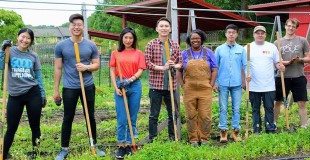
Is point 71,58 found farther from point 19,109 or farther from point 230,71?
point 230,71

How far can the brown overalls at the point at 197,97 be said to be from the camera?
4910 millimetres

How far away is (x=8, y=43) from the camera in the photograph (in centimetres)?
425

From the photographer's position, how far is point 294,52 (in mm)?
5594

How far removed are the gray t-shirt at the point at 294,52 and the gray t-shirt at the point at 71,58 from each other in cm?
306

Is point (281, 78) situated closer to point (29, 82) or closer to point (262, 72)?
point (262, 72)

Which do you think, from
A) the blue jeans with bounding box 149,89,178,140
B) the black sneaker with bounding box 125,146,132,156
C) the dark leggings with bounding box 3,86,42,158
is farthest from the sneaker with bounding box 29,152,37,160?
the blue jeans with bounding box 149,89,178,140

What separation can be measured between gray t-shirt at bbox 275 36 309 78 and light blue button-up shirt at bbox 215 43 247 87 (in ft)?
2.64

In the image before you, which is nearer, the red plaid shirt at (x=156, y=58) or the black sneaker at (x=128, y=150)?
the black sneaker at (x=128, y=150)

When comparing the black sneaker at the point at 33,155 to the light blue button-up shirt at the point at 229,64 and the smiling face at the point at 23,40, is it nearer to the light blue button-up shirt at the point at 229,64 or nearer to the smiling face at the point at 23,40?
the smiling face at the point at 23,40

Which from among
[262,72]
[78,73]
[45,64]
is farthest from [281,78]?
[45,64]

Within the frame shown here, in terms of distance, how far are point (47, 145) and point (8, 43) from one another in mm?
1752

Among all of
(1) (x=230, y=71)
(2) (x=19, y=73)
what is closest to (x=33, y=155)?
(2) (x=19, y=73)

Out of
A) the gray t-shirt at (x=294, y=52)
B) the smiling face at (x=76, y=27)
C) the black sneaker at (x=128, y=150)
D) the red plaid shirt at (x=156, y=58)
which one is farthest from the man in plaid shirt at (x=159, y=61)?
the gray t-shirt at (x=294, y=52)

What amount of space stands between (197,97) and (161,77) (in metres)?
0.58
